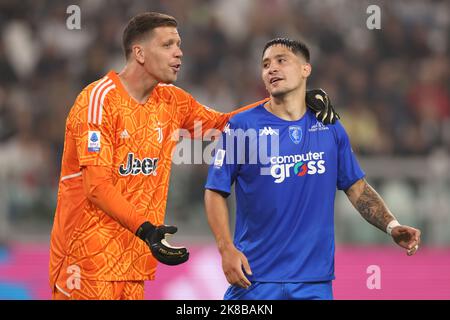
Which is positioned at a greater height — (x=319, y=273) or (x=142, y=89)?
(x=142, y=89)

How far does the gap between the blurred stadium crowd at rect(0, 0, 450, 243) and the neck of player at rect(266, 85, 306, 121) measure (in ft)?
15.1

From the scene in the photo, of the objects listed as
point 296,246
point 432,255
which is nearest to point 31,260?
point 432,255

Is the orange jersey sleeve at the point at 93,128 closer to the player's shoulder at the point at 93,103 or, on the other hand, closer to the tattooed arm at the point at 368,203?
the player's shoulder at the point at 93,103

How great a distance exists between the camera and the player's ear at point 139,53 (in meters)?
6.26

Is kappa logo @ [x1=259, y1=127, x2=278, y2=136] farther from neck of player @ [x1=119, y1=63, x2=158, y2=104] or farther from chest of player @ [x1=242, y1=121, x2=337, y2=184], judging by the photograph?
neck of player @ [x1=119, y1=63, x2=158, y2=104]

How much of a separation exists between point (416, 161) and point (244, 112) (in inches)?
208

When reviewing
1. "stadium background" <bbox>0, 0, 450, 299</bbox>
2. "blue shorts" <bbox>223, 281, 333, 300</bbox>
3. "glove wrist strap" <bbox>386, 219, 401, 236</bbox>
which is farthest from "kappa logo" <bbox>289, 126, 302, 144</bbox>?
"stadium background" <bbox>0, 0, 450, 299</bbox>

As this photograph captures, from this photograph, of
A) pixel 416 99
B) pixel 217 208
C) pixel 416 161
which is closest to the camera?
pixel 217 208

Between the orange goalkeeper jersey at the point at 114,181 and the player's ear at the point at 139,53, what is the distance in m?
0.19

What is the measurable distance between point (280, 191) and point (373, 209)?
650mm

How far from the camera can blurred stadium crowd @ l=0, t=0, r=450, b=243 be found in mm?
11016

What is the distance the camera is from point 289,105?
20.3 ft

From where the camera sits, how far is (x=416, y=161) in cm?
1109

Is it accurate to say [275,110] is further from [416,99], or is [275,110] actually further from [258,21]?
[258,21]
